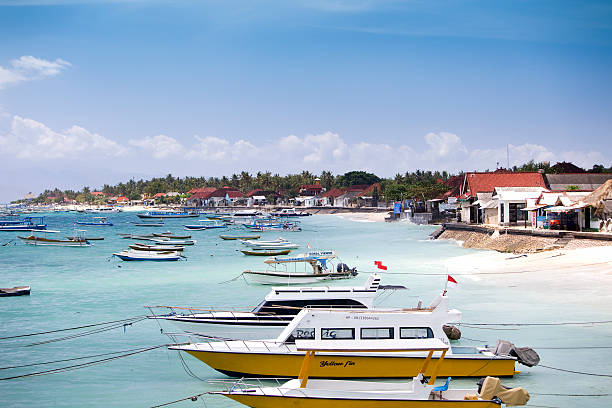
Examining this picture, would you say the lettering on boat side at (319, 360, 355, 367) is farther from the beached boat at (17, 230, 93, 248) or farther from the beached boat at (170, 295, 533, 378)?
the beached boat at (17, 230, 93, 248)

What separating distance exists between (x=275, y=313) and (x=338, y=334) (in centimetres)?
416

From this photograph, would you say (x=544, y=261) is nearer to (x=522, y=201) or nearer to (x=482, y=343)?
(x=482, y=343)

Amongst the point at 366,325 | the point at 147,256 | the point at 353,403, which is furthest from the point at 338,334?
the point at 147,256

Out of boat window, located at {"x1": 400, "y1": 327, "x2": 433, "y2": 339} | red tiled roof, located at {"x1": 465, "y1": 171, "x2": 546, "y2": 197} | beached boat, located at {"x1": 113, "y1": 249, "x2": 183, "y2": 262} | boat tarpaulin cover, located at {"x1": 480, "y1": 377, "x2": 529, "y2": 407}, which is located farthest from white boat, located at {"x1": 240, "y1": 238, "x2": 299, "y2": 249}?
boat tarpaulin cover, located at {"x1": 480, "y1": 377, "x2": 529, "y2": 407}

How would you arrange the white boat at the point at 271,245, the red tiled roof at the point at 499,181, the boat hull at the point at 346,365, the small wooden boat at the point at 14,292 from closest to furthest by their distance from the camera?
the boat hull at the point at 346,365, the small wooden boat at the point at 14,292, the white boat at the point at 271,245, the red tiled roof at the point at 499,181

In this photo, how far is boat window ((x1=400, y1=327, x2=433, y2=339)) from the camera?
16594mm

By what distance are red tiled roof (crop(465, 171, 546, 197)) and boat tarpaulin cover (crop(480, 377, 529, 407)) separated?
62.0m

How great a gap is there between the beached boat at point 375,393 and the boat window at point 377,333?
2.95m

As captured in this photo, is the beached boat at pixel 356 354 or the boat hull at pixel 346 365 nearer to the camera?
the boat hull at pixel 346 365

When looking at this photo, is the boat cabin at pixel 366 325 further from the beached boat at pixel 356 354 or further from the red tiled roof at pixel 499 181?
the red tiled roof at pixel 499 181

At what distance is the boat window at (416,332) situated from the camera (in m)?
16.6

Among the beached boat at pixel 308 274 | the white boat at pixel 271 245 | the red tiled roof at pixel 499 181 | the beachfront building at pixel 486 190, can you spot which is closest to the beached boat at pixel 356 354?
the beached boat at pixel 308 274

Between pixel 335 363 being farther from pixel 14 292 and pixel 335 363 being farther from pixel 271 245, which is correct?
pixel 271 245

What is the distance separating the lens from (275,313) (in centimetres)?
1994
